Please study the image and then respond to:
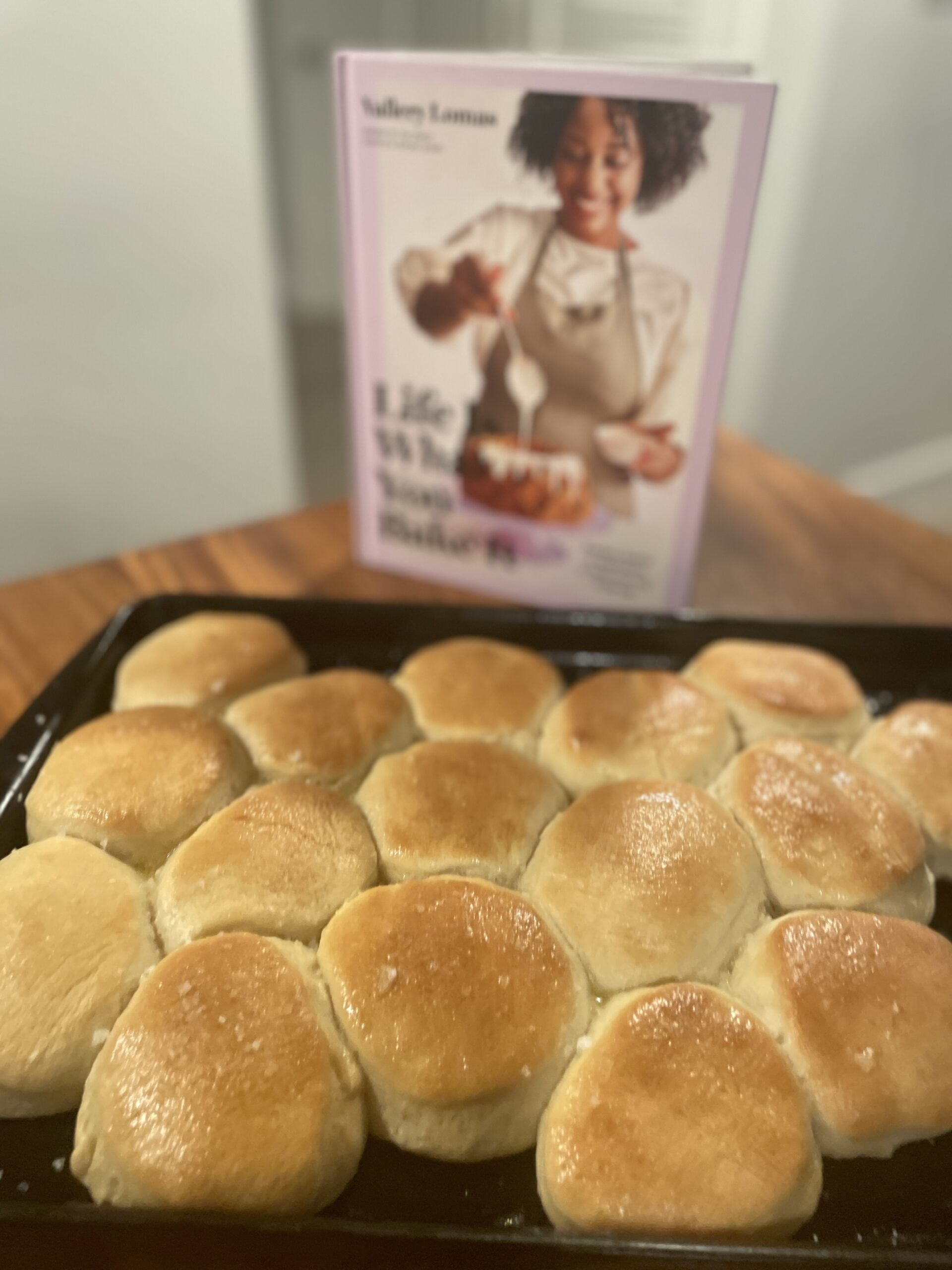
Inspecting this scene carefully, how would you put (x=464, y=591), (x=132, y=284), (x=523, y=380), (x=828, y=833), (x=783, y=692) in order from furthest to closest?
(x=132, y=284)
(x=464, y=591)
(x=523, y=380)
(x=783, y=692)
(x=828, y=833)

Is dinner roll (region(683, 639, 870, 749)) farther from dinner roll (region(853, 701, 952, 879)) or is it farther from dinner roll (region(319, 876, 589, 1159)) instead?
dinner roll (region(319, 876, 589, 1159))

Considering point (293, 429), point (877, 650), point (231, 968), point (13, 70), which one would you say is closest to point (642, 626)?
point (877, 650)

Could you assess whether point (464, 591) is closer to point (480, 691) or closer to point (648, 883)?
point (480, 691)

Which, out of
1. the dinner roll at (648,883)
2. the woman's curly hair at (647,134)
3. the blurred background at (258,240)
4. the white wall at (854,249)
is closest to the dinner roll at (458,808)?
the dinner roll at (648,883)

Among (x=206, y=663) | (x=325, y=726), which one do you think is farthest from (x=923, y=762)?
(x=206, y=663)

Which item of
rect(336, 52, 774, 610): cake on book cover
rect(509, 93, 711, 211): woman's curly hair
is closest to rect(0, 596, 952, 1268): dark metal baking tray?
rect(336, 52, 774, 610): cake on book cover

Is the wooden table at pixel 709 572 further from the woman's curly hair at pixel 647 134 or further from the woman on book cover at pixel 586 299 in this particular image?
the woman's curly hair at pixel 647 134

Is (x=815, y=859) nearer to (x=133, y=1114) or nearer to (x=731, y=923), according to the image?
(x=731, y=923)
